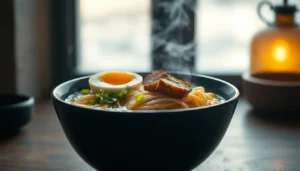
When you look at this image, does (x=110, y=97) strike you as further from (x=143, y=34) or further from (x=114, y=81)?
(x=143, y=34)

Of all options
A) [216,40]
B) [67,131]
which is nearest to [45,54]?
[216,40]

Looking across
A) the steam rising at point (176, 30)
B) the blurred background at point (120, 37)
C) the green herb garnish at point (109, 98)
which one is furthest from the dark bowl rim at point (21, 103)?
the steam rising at point (176, 30)

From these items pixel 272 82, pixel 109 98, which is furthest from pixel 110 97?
pixel 272 82

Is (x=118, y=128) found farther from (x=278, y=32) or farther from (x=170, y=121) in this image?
(x=278, y=32)

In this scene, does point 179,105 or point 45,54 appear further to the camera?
point 45,54

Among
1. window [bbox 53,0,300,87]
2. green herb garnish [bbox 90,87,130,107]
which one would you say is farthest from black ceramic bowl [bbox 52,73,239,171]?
window [bbox 53,0,300,87]

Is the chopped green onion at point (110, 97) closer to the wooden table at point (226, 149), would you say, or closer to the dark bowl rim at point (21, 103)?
the wooden table at point (226, 149)

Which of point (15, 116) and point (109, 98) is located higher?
point (109, 98)
